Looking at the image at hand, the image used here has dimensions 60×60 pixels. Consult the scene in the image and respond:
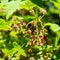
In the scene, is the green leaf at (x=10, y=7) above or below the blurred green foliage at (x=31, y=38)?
above

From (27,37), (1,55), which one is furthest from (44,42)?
(1,55)

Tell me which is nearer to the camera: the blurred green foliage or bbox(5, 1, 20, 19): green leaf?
bbox(5, 1, 20, 19): green leaf

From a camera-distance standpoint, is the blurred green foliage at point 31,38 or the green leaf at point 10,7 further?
the blurred green foliage at point 31,38

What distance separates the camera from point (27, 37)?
2492 millimetres

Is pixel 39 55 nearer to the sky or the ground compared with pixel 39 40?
nearer to the ground

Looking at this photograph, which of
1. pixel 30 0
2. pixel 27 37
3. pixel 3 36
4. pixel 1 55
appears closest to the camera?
pixel 30 0

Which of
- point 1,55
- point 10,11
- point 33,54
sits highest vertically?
point 10,11

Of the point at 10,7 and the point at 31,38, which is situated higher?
the point at 10,7

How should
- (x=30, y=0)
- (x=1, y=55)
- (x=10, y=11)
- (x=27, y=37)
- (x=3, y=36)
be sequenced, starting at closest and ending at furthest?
(x=10, y=11)
(x=30, y=0)
(x=27, y=37)
(x=3, y=36)
(x=1, y=55)

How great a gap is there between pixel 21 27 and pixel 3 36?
1.06 ft

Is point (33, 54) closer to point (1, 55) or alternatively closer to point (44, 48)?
point (44, 48)

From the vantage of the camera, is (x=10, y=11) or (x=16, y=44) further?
(x=16, y=44)

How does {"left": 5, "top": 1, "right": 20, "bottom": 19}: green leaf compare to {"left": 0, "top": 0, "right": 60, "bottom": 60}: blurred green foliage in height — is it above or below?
above

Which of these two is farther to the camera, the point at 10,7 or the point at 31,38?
the point at 31,38
